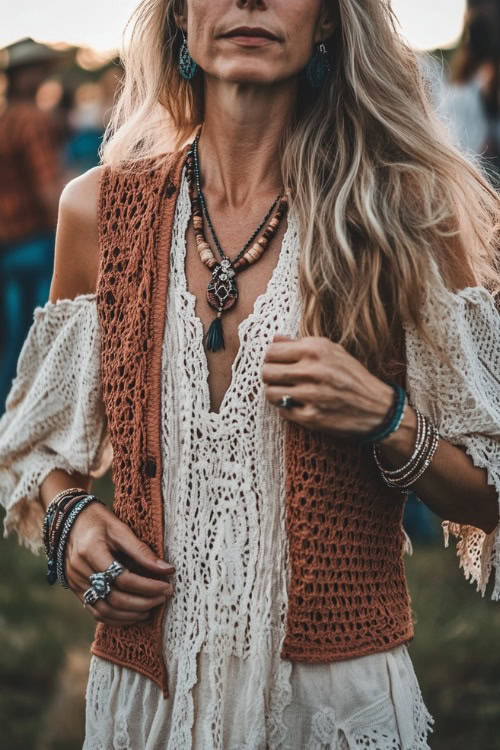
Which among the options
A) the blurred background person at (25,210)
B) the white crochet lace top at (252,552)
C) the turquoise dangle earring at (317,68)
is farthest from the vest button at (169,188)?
the blurred background person at (25,210)

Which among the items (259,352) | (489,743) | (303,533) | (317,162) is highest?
(317,162)

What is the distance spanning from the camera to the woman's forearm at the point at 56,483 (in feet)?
6.89

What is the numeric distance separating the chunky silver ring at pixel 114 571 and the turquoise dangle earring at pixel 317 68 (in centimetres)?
110

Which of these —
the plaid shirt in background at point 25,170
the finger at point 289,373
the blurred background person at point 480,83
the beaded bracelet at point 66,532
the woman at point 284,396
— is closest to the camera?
the finger at point 289,373

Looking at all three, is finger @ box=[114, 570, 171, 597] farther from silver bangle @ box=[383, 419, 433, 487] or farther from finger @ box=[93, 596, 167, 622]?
silver bangle @ box=[383, 419, 433, 487]

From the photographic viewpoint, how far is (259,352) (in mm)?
1864

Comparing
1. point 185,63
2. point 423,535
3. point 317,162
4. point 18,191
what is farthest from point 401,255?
point 18,191

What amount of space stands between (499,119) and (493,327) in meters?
4.17

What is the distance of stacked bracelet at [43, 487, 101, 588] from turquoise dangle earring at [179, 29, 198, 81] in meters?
0.97

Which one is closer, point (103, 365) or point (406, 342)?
point (406, 342)

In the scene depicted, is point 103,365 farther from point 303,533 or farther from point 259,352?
point 303,533

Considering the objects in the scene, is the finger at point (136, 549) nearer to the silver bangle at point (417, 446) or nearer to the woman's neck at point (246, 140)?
the silver bangle at point (417, 446)

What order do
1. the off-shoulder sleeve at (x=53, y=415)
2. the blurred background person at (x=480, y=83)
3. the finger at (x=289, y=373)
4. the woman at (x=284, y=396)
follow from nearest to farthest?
the finger at (x=289, y=373)
the woman at (x=284, y=396)
the off-shoulder sleeve at (x=53, y=415)
the blurred background person at (x=480, y=83)

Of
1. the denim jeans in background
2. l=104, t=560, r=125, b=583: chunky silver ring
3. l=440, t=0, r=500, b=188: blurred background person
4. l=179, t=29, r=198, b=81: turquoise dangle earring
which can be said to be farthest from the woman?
the denim jeans in background
